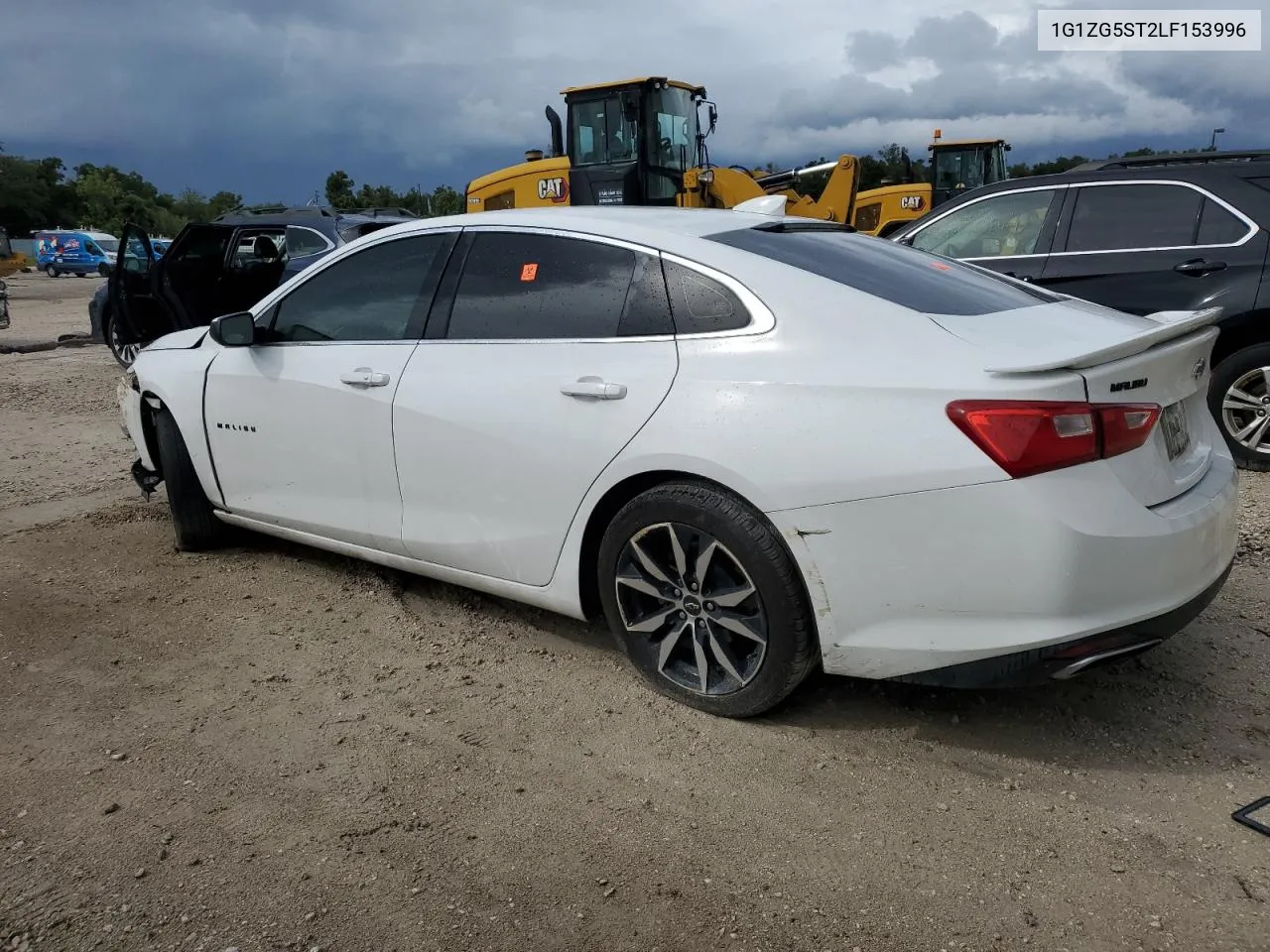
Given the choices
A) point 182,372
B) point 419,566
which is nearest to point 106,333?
point 182,372

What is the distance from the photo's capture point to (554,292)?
11.2ft

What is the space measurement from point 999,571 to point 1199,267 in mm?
4366

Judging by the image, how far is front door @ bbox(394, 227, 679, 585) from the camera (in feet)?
10.2

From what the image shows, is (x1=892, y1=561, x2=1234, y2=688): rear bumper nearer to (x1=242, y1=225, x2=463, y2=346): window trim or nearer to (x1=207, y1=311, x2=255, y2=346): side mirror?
(x1=242, y1=225, x2=463, y2=346): window trim

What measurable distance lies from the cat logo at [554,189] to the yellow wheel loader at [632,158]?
0.04 ft

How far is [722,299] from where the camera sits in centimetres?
302

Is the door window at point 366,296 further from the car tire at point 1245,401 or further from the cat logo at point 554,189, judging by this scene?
the cat logo at point 554,189

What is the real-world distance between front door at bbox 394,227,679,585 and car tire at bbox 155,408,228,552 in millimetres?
1533

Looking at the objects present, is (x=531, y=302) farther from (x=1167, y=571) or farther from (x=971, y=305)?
(x=1167, y=571)

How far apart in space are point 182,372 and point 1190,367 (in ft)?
13.5

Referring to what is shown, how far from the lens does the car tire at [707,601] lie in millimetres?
2829

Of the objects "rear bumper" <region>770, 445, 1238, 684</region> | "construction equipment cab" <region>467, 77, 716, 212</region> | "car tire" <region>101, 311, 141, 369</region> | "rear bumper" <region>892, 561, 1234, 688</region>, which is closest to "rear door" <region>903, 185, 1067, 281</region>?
"rear bumper" <region>770, 445, 1238, 684</region>

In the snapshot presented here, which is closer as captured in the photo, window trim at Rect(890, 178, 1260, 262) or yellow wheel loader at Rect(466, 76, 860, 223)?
window trim at Rect(890, 178, 1260, 262)

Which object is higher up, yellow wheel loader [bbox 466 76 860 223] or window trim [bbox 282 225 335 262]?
yellow wheel loader [bbox 466 76 860 223]
